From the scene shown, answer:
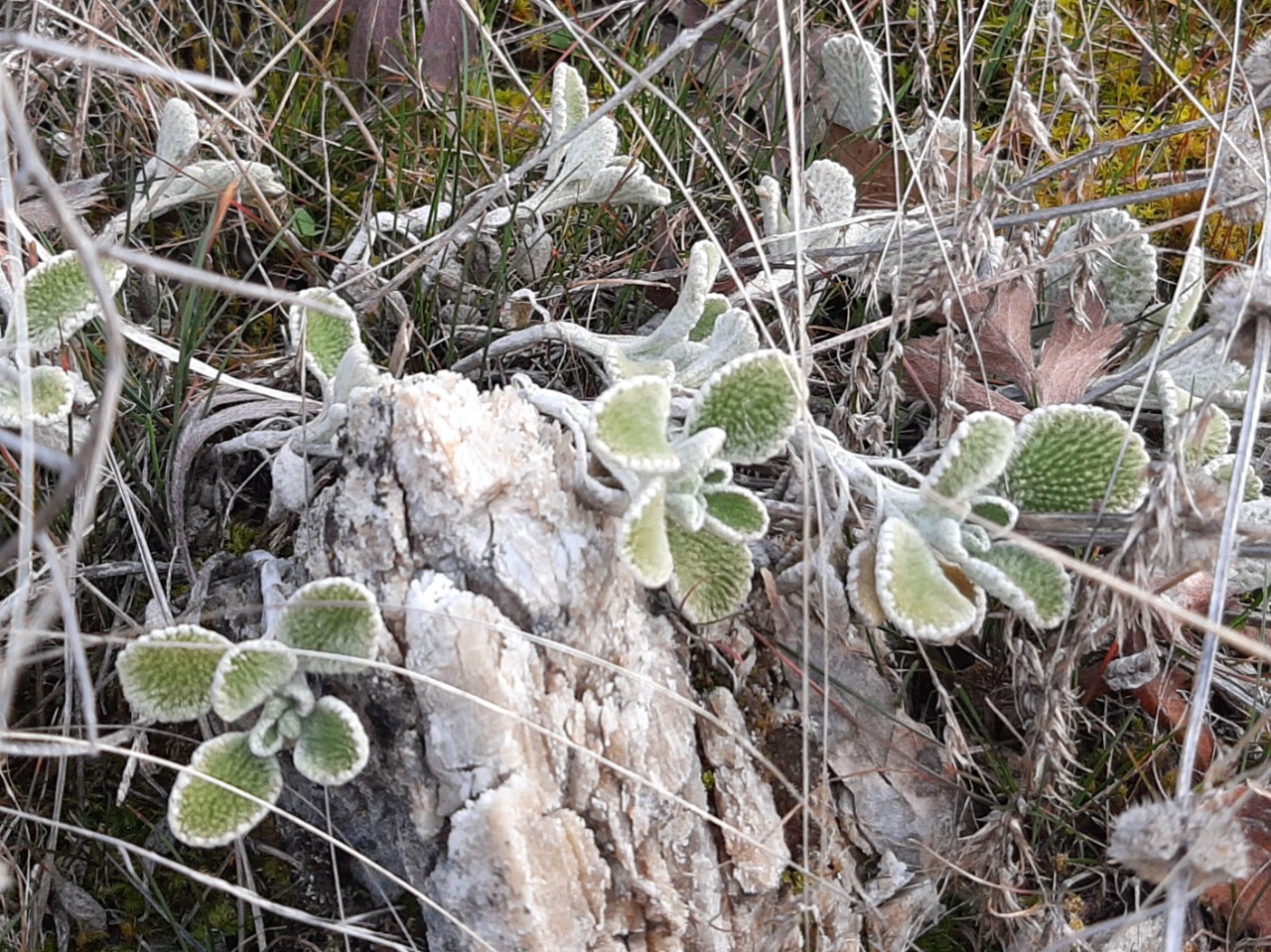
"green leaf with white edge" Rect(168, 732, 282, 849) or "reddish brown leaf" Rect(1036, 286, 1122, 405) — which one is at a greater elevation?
"reddish brown leaf" Rect(1036, 286, 1122, 405)

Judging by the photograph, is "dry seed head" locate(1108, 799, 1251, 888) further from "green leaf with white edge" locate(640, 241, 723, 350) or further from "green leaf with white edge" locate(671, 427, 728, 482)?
"green leaf with white edge" locate(640, 241, 723, 350)

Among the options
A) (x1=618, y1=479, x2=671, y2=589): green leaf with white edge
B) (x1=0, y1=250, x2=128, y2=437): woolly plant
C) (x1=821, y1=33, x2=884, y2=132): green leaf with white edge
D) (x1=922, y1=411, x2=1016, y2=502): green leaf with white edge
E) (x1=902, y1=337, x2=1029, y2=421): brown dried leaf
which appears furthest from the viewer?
(x1=821, y1=33, x2=884, y2=132): green leaf with white edge

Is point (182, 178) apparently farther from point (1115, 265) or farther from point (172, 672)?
point (1115, 265)

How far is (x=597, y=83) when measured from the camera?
270cm

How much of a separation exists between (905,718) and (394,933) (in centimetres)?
85

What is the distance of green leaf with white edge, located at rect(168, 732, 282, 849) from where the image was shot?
4.89 ft

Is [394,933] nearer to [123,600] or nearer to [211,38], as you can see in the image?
[123,600]

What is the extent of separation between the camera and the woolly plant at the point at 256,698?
1.50 metres

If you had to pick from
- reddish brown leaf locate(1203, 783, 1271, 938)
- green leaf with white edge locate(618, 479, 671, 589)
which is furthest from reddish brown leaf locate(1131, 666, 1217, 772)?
green leaf with white edge locate(618, 479, 671, 589)

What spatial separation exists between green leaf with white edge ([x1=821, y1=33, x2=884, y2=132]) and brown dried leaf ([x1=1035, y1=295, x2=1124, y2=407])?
577 millimetres

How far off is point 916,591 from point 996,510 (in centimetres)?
20

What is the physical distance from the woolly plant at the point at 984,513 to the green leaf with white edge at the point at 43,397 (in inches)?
45.6

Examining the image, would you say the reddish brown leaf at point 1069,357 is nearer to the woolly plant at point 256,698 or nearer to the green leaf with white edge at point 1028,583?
the green leaf with white edge at point 1028,583

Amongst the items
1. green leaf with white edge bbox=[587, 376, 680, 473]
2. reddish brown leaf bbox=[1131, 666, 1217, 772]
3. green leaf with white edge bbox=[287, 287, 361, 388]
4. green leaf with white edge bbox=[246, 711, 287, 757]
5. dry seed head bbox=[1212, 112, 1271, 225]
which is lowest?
reddish brown leaf bbox=[1131, 666, 1217, 772]
